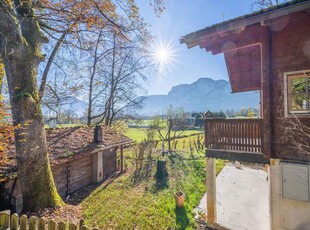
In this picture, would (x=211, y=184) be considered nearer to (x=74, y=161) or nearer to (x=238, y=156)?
(x=238, y=156)

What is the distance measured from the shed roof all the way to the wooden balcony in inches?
280

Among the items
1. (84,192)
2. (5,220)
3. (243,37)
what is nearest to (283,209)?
(243,37)

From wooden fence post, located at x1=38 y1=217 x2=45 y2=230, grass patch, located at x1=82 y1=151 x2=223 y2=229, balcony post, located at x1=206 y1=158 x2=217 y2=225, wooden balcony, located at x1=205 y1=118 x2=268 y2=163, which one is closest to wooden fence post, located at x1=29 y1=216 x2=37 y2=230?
wooden fence post, located at x1=38 y1=217 x2=45 y2=230

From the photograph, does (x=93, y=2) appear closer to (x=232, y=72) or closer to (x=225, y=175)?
(x=232, y=72)

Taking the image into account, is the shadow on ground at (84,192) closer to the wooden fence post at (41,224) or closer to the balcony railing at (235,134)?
the wooden fence post at (41,224)

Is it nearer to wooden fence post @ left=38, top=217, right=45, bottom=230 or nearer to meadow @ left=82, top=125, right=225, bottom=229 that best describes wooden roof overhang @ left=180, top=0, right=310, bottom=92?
wooden fence post @ left=38, top=217, right=45, bottom=230

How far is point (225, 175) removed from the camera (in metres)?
13.4

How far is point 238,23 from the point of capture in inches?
173

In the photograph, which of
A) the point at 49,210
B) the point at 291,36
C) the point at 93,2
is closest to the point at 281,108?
the point at 291,36

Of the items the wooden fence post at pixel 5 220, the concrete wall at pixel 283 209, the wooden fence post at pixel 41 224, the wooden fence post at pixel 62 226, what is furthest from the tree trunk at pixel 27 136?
the concrete wall at pixel 283 209

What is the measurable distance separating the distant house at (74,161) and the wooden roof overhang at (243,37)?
26.6 ft

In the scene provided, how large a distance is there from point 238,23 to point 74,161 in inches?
412

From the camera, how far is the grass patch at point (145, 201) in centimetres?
736

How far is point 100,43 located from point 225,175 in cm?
1226
